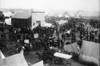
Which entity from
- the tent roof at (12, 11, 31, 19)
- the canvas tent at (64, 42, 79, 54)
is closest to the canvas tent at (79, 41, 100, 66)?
the canvas tent at (64, 42, 79, 54)

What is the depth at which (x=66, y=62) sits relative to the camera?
3100mm

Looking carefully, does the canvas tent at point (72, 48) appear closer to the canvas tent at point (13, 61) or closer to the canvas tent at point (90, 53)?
the canvas tent at point (90, 53)

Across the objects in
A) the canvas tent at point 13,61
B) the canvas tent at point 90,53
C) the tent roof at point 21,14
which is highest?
the tent roof at point 21,14

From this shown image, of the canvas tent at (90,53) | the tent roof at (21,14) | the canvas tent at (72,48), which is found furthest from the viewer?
the tent roof at (21,14)

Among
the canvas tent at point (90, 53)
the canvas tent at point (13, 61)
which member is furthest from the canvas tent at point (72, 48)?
the canvas tent at point (13, 61)

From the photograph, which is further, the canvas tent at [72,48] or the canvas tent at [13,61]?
the canvas tent at [72,48]

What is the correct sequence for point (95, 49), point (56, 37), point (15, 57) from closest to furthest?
point (15, 57) → point (95, 49) → point (56, 37)

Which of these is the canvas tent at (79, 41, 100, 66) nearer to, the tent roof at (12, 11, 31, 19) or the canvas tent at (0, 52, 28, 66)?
the canvas tent at (0, 52, 28, 66)

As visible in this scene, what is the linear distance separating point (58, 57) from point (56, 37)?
942 mm

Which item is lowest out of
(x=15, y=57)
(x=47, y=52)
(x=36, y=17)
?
(x=47, y=52)

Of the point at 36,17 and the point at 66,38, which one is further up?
the point at 36,17

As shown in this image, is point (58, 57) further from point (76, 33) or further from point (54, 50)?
point (76, 33)

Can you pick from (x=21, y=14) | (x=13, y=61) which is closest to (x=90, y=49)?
(x=13, y=61)

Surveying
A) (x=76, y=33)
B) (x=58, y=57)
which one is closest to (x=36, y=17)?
(x=76, y=33)
